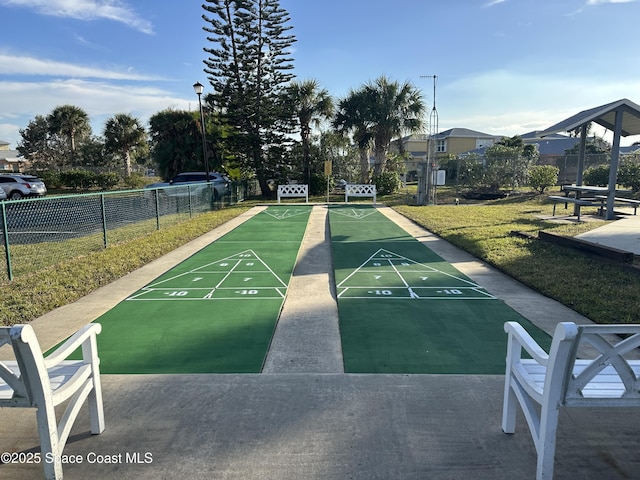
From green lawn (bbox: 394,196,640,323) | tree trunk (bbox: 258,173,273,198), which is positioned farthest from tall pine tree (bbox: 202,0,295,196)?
green lawn (bbox: 394,196,640,323)

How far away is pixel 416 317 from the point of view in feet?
17.4

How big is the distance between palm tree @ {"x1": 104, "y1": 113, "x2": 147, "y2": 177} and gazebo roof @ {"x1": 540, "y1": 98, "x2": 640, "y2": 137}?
1356 inches

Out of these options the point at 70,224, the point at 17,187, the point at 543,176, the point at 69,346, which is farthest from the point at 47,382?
the point at 17,187

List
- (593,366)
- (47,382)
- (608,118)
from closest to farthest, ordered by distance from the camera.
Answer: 1. (593,366)
2. (47,382)
3. (608,118)

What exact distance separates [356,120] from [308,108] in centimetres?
306

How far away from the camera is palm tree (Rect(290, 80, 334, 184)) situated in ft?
82.7

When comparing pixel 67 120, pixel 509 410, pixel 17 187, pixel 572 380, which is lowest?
pixel 509 410

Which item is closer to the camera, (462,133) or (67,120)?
(67,120)

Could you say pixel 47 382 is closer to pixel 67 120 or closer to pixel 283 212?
pixel 283 212

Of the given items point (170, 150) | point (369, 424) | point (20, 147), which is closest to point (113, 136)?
point (170, 150)

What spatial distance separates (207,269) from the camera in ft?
26.1

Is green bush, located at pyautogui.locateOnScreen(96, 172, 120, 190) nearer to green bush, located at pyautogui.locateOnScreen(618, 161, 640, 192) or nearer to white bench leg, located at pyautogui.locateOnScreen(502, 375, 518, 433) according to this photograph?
green bush, located at pyautogui.locateOnScreen(618, 161, 640, 192)

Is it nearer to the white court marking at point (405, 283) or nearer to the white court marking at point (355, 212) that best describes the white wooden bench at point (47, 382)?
the white court marking at point (405, 283)

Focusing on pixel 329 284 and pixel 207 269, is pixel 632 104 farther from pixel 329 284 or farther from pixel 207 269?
pixel 207 269
